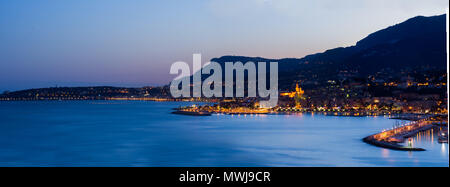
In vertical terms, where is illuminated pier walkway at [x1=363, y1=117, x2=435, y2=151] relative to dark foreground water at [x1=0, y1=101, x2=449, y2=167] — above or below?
above

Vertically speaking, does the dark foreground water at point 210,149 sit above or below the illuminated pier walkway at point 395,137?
below

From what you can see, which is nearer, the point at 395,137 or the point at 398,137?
the point at 395,137

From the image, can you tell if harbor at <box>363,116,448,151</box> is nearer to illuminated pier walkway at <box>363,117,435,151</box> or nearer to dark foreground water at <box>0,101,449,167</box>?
illuminated pier walkway at <box>363,117,435,151</box>

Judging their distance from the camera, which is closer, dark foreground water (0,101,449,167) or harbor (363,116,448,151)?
dark foreground water (0,101,449,167)

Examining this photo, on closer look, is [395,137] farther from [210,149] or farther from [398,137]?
[210,149]

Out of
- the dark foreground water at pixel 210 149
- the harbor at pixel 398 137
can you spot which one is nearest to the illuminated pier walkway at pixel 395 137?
the harbor at pixel 398 137

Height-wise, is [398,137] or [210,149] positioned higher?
[398,137]

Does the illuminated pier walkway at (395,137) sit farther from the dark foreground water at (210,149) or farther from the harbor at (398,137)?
the dark foreground water at (210,149)

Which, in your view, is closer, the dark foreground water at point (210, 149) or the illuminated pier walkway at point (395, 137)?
the dark foreground water at point (210, 149)

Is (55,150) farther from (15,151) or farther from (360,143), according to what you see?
(360,143)

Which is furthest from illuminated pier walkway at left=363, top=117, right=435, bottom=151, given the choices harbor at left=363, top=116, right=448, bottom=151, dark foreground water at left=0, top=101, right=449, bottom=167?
dark foreground water at left=0, top=101, right=449, bottom=167

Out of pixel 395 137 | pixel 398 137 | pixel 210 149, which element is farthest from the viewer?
pixel 210 149

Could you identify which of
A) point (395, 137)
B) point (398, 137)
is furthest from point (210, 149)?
point (398, 137)
